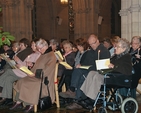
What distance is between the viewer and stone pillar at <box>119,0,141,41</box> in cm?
882

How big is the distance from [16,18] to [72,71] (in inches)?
347

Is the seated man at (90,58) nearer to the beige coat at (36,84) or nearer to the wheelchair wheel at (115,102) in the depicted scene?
the beige coat at (36,84)

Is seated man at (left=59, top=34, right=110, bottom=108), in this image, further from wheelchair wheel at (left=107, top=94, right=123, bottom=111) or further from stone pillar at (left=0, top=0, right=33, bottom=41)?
stone pillar at (left=0, top=0, right=33, bottom=41)

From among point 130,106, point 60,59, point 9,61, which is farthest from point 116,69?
point 9,61

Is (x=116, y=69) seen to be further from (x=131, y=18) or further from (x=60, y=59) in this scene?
(x=131, y=18)

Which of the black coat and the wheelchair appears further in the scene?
the black coat

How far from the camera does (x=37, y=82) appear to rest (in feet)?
22.4

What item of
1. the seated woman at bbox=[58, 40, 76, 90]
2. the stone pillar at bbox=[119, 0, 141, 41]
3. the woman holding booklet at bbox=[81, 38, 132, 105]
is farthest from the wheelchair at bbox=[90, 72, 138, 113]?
the stone pillar at bbox=[119, 0, 141, 41]

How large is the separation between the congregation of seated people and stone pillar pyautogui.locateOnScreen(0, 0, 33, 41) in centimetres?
737

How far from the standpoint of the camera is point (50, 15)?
22844 mm

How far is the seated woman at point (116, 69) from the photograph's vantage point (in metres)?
6.01

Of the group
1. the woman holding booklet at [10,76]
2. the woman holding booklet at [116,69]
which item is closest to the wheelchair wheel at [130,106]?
the woman holding booklet at [116,69]

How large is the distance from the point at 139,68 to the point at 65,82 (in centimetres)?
238

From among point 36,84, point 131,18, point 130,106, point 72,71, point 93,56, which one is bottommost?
point 130,106
